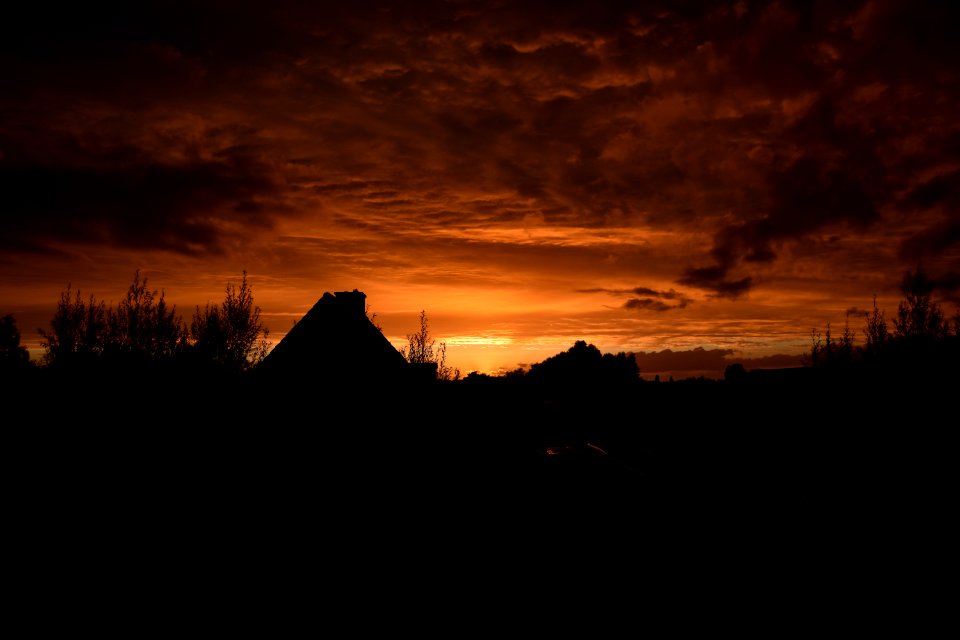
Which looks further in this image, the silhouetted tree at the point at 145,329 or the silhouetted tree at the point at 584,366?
the silhouetted tree at the point at 584,366

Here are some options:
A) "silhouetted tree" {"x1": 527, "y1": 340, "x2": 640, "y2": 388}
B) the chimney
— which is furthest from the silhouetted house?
"silhouetted tree" {"x1": 527, "y1": 340, "x2": 640, "y2": 388}

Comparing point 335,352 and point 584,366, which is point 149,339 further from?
point 584,366

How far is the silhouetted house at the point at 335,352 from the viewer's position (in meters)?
22.2

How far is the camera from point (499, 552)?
444 inches

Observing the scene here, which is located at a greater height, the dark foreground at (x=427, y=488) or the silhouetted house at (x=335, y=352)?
the silhouetted house at (x=335, y=352)

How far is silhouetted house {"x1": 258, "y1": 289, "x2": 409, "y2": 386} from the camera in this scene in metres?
22.2

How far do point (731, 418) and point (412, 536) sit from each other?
77.2 feet

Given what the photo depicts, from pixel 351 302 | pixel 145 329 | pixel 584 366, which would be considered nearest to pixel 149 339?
pixel 145 329

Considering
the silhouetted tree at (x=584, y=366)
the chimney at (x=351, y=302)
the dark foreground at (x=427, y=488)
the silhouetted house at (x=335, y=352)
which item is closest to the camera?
the dark foreground at (x=427, y=488)

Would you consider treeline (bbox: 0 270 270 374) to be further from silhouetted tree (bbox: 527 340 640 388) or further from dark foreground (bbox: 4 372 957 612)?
silhouetted tree (bbox: 527 340 640 388)

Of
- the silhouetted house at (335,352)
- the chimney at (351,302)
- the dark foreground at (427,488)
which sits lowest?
the dark foreground at (427,488)

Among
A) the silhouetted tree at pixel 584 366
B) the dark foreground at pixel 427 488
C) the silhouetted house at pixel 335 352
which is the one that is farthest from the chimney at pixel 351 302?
the silhouetted tree at pixel 584 366

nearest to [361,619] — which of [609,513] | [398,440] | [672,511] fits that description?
[609,513]

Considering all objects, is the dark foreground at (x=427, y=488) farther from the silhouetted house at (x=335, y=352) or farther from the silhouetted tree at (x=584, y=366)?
the silhouetted tree at (x=584, y=366)
